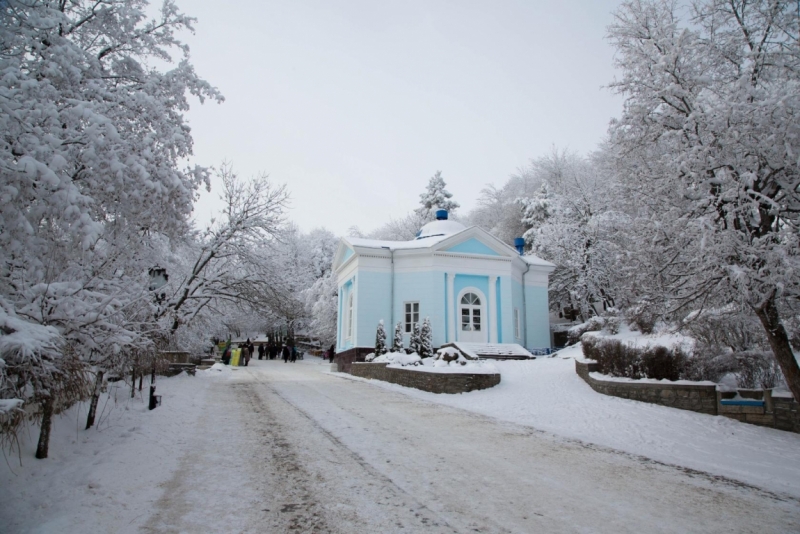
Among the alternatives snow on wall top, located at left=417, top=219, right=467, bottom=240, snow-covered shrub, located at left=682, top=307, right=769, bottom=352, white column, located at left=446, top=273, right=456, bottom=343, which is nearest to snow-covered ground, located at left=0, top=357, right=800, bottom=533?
snow-covered shrub, located at left=682, top=307, right=769, bottom=352

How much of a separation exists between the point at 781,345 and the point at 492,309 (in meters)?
15.6

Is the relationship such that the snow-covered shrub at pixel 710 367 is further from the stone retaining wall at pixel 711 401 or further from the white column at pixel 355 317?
the white column at pixel 355 317

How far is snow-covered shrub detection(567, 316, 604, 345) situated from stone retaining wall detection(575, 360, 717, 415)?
1166cm

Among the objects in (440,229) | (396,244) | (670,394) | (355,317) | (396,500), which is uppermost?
(440,229)

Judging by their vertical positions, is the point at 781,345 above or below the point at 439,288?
below

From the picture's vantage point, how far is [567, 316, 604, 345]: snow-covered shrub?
2298 centimetres

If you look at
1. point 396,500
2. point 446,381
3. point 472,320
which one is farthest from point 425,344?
point 396,500

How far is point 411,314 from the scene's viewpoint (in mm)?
23266

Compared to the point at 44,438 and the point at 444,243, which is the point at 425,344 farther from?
the point at 44,438

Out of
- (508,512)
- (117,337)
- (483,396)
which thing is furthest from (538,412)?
(117,337)

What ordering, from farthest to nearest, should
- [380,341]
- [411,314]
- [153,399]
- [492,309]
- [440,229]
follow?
[440,229] < [492,309] < [411,314] < [380,341] < [153,399]

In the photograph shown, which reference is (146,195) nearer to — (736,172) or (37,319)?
(37,319)

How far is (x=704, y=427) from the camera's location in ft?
28.2

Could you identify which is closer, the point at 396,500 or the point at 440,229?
the point at 396,500
